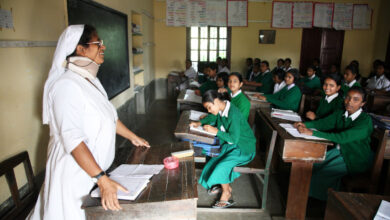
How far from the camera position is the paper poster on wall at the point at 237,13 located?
6.93m

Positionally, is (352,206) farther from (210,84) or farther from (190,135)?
(210,84)

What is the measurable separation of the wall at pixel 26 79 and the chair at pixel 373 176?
2.31 m

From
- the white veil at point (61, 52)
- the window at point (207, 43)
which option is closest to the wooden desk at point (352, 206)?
the white veil at point (61, 52)

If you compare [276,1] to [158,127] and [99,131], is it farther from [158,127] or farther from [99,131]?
[99,131]

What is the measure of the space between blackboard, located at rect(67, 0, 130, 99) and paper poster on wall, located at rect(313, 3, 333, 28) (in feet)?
16.7

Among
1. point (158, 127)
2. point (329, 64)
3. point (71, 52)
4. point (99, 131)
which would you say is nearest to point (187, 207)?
point (99, 131)

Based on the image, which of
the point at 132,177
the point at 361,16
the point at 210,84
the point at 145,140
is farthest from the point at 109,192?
the point at 361,16

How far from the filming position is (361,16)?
7062 mm

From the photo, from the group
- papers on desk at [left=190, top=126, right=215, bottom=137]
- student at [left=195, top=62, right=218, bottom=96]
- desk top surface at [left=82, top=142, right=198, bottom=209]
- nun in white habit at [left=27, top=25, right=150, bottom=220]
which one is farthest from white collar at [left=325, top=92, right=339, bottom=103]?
nun in white habit at [left=27, top=25, right=150, bottom=220]

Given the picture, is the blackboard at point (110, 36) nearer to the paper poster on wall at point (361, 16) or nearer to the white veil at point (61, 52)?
the white veil at point (61, 52)

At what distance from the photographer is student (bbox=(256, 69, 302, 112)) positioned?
3668 millimetres

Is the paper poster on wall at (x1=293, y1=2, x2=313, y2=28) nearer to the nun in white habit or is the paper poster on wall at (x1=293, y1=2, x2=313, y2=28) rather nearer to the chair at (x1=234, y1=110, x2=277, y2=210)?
the chair at (x1=234, y1=110, x2=277, y2=210)

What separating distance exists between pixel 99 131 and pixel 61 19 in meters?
1.30

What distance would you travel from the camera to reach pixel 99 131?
132 cm
